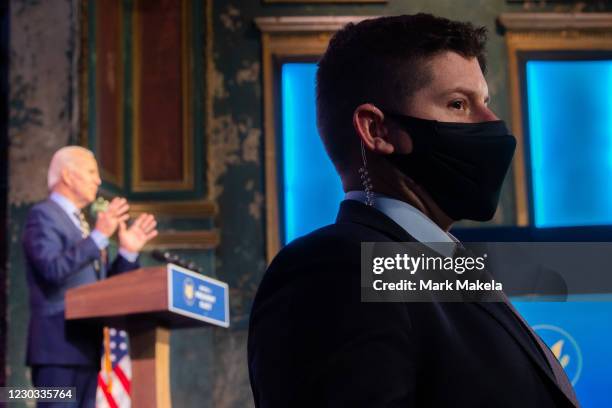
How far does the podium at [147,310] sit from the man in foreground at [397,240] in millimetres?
1867

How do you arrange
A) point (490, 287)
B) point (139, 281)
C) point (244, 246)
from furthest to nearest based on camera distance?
1. point (244, 246)
2. point (139, 281)
3. point (490, 287)

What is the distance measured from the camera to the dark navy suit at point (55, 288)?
3.40m

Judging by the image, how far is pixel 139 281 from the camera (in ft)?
9.98

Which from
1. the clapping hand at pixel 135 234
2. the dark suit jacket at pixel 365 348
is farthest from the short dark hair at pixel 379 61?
the clapping hand at pixel 135 234

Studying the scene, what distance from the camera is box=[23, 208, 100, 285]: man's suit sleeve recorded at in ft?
11.4

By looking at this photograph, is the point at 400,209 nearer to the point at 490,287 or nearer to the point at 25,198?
the point at 490,287

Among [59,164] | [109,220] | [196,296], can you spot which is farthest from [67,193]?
[196,296]

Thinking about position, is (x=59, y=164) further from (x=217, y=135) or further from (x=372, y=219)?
(x=372, y=219)

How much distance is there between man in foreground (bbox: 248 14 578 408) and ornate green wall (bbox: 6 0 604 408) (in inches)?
151

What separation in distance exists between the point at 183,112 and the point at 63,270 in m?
2.48

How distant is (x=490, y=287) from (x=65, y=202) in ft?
9.31

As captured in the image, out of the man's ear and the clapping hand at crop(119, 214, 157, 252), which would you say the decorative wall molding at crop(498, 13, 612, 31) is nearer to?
the clapping hand at crop(119, 214, 157, 252)

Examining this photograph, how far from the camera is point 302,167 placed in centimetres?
592

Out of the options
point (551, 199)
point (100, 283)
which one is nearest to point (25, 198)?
point (100, 283)
